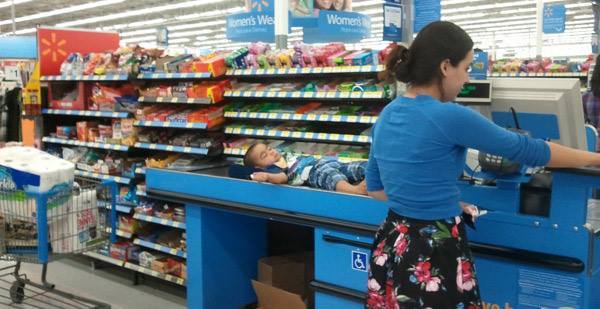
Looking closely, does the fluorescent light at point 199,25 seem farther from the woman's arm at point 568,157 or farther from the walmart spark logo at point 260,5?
the woman's arm at point 568,157

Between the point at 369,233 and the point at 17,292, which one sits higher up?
the point at 369,233

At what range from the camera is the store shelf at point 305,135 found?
170 inches

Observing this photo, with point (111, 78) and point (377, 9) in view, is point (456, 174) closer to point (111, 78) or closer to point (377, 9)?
point (111, 78)

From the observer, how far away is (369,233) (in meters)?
2.81

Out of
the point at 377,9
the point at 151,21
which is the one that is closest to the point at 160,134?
the point at 377,9

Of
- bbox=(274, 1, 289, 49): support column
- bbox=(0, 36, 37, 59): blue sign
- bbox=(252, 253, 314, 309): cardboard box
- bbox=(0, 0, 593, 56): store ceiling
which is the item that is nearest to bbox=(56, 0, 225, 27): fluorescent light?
bbox=(0, 0, 593, 56): store ceiling

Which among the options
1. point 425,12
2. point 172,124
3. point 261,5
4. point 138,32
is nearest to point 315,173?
point 172,124

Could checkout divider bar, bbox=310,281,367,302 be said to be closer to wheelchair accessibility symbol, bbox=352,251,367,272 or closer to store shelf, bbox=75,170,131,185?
wheelchair accessibility symbol, bbox=352,251,367,272

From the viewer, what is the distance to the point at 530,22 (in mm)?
22875

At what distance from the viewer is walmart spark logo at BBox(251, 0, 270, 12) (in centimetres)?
682

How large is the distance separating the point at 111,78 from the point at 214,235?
241 cm

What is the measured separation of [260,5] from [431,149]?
17.6 feet

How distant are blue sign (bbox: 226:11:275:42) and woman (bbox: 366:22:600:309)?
4.95 meters

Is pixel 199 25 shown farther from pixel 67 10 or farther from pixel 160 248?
pixel 160 248
